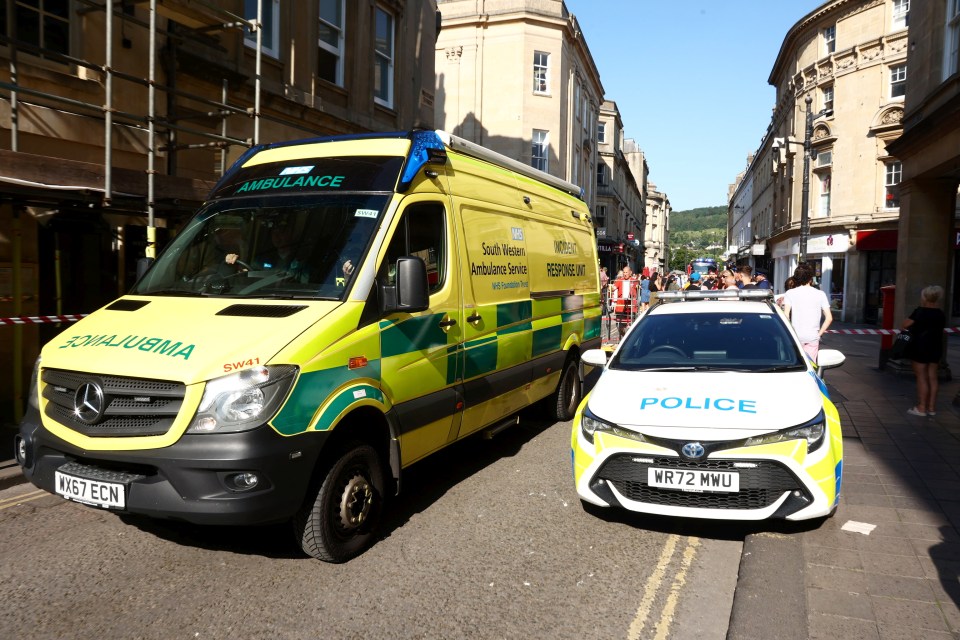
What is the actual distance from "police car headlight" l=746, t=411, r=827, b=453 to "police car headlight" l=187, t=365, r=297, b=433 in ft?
9.40

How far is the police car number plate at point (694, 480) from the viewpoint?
4340 mm

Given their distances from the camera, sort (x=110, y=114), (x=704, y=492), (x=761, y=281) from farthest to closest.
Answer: (x=761, y=281), (x=110, y=114), (x=704, y=492)

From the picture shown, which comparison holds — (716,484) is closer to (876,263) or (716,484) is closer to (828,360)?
(828,360)

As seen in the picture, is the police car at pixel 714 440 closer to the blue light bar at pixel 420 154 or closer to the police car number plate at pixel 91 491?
the blue light bar at pixel 420 154

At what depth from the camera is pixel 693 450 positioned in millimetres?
4367

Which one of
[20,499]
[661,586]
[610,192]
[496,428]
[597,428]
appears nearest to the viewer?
[661,586]

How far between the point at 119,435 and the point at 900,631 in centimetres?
403

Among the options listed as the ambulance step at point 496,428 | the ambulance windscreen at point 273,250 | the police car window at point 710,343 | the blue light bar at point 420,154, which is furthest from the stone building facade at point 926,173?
the ambulance windscreen at point 273,250

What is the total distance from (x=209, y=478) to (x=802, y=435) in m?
3.48

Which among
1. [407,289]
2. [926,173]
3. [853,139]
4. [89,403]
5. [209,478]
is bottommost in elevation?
[209,478]

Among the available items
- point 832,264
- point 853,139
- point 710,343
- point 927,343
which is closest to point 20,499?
point 710,343

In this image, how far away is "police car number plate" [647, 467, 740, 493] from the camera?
14.2ft

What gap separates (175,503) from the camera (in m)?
3.59

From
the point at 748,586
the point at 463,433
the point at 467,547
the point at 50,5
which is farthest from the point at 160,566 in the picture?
the point at 50,5
